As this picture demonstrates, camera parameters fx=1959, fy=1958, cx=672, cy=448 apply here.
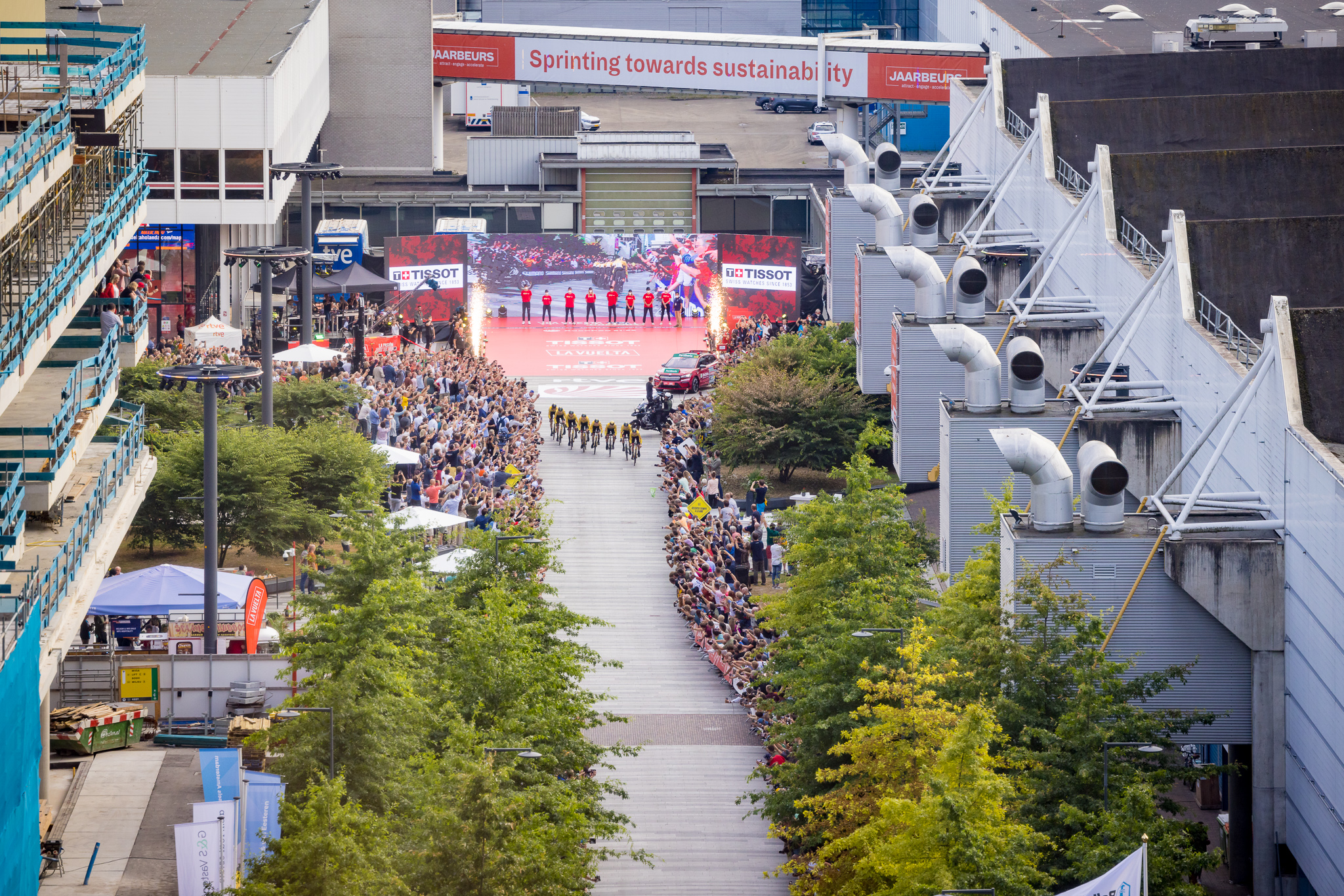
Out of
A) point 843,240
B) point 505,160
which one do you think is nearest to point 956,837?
point 843,240

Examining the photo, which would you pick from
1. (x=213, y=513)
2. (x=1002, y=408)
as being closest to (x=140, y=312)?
(x=213, y=513)

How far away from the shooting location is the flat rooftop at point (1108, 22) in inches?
2982

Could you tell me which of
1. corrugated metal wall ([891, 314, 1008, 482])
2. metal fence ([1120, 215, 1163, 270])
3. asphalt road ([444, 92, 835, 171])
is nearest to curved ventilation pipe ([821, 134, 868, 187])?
metal fence ([1120, 215, 1163, 270])

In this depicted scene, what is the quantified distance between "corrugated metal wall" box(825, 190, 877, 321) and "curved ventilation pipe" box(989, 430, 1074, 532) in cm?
3098

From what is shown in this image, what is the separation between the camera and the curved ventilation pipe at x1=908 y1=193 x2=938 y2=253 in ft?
187

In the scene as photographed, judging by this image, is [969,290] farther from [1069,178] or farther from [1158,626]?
[1158,626]

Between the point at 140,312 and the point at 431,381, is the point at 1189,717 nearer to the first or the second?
the point at 140,312

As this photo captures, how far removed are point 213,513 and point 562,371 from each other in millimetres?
36352

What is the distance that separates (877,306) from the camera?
5528 cm

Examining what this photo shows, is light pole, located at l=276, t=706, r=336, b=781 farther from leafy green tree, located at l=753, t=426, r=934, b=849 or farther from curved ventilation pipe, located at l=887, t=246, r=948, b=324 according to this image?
curved ventilation pipe, located at l=887, t=246, r=948, b=324

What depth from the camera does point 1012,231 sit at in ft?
183

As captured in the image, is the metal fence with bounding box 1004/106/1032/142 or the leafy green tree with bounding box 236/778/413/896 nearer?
the leafy green tree with bounding box 236/778/413/896

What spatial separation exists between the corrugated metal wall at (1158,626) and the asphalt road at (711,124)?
6992cm

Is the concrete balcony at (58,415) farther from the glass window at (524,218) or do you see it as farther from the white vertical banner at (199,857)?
the glass window at (524,218)
